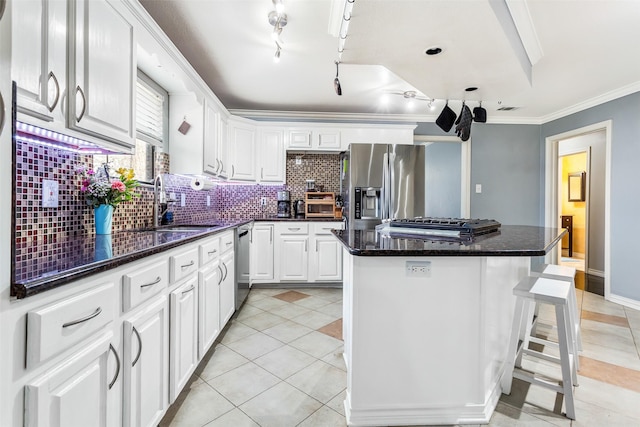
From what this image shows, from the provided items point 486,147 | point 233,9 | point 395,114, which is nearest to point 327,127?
point 395,114

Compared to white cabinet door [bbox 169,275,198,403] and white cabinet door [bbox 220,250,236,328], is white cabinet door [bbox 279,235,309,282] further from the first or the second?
white cabinet door [bbox 169,275,198,403]

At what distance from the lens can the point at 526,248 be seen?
1452mm

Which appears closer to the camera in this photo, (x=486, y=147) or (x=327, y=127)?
(x=327, y=127)

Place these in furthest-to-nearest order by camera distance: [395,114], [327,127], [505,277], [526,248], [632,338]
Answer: [395,114], [327,127], [632,338], [505,277], [526,248]

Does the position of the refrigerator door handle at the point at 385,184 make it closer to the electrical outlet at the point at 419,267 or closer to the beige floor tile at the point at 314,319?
the beige floor tile at the point at 314,319

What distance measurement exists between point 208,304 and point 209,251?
35 centimetres

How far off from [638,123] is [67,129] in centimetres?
500

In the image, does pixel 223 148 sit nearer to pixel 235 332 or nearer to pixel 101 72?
pixel 235 332

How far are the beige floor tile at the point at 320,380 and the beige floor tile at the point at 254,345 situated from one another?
1.30 ft

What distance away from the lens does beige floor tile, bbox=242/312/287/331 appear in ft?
8.95

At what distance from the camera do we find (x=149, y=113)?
2551 mm

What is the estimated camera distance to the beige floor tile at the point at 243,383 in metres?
1.75

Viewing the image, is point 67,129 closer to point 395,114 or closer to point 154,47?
point 154,47

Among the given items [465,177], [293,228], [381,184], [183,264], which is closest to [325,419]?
[183,264]
